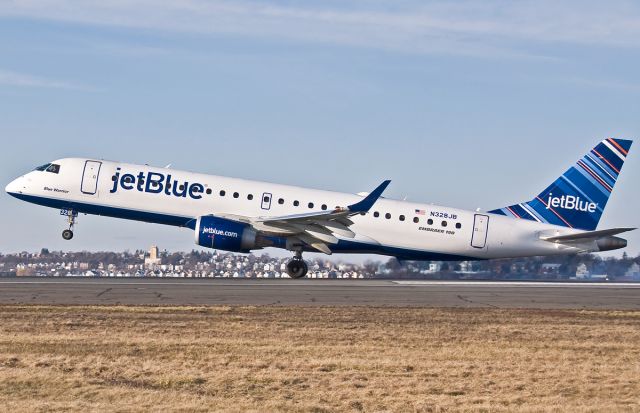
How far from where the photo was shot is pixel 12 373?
1569 cm

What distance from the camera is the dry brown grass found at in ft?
46.4

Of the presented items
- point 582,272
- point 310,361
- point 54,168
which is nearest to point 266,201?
point 54,168

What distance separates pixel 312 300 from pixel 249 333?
8.71 metres

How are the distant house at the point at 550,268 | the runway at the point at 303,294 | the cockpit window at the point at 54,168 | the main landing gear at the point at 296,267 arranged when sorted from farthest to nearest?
the distant house at the point at 550,268
the main landing gear at the point at 296,267
the cockpit window at the point at 54,168
the runway at the point at 303,294

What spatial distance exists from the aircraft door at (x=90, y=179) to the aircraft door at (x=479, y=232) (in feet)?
52.7

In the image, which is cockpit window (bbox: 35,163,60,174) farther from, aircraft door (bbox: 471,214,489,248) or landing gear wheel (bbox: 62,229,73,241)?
aircraft door (bbox: 471,214,489,248)

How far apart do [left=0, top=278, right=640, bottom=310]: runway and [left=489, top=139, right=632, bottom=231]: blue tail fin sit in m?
7.25

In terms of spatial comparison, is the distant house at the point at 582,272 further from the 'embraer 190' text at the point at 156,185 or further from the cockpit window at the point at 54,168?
the cockpit window at the point at 54,168

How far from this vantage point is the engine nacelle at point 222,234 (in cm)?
3950

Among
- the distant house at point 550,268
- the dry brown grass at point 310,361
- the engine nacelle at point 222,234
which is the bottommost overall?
the dry brown grass at point 310,361

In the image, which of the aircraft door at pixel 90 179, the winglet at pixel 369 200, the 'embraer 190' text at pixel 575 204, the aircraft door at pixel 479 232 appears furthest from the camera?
the 'embraer 190' text at pixel 575 204

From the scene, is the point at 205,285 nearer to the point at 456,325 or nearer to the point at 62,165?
the point at 62,165

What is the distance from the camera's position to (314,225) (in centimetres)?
4109

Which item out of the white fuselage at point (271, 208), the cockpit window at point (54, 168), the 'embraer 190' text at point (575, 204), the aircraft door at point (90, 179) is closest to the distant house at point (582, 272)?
the 'embraer 190' text at point (575, 204)
